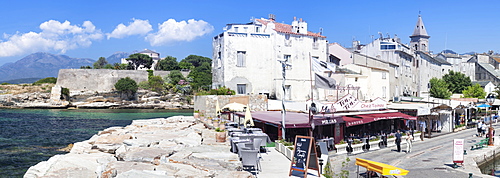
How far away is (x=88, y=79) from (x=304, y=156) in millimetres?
83397

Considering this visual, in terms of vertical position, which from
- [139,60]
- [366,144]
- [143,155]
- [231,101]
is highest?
[139,60]

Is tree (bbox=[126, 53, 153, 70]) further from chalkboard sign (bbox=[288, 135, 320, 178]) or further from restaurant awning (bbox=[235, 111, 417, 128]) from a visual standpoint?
chalkboard sign (bbox=[288, 135, 320, 178])

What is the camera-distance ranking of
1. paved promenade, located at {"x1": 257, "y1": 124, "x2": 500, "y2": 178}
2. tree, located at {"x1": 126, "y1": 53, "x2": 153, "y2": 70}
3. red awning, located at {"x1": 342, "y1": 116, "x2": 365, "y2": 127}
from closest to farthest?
paved promenade, located at {"x1": 257, "y1": 124, "x2": 500, "y2": 178} → red awning, located at {"x1": 342, "y1": 116, "x2": 365, "y2": 127} → tree, located at {"x1": 126, "y1": 53, "x2": 153, "y2": 70}

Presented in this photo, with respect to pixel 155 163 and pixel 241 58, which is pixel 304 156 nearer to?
pixel 155 163

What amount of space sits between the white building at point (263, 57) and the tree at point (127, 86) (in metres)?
47.9

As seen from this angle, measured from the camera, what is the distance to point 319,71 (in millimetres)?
22078

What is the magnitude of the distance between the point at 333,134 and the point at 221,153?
10.2m

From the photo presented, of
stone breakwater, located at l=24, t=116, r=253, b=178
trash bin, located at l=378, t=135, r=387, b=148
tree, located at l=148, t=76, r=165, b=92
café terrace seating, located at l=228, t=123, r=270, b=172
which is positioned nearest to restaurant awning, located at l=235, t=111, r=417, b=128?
trash bin, located at l=378, t=135, r=387, b=148

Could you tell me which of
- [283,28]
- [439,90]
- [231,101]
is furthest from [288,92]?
[439,90]

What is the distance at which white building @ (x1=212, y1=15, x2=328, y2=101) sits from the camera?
40.7 meters

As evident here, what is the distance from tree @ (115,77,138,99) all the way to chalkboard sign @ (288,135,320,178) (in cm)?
7721

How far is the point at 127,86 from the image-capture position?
283 ft

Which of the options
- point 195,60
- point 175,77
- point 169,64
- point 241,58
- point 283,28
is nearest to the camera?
point 241,58

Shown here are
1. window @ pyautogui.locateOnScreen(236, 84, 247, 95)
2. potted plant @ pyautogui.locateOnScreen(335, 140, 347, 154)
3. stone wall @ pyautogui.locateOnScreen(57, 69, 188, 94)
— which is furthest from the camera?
stone wall @ pyautogui.locateOnScreen(57, 69, 188, 94)
